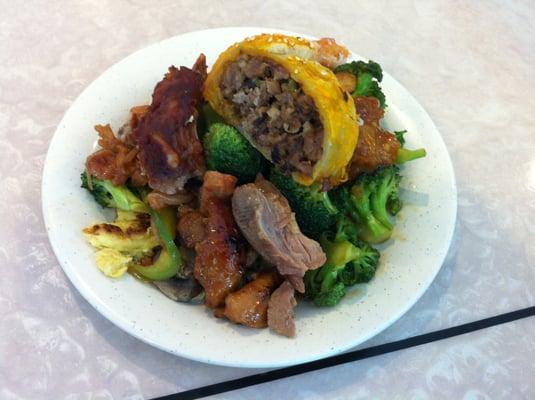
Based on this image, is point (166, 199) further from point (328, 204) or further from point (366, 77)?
point (366, 77)

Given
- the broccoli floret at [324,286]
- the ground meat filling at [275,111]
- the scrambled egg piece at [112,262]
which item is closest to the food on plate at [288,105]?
the ground meat filling at [275,111]

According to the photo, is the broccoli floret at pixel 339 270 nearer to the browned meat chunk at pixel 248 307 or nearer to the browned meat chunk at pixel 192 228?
the browned meat chunk at pixel 248 307

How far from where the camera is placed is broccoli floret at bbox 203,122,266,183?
143cm

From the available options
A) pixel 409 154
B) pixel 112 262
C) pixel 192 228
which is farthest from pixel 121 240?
pixel 409 154

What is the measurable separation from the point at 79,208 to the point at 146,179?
0.20 metres

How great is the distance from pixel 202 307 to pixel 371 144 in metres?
0.68

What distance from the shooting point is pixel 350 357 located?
142cm

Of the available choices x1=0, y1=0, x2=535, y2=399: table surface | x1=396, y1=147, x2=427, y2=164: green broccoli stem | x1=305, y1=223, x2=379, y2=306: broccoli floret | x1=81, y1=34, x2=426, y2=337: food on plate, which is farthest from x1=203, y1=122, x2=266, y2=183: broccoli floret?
x1=0, y1=0, x2=535, y2=399: table surface

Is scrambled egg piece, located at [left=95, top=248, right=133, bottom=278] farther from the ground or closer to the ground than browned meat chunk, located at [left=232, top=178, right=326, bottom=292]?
closer to the ground

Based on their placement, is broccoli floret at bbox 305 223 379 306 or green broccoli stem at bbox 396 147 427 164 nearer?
broccoli floret at bbox 305 223 379 306

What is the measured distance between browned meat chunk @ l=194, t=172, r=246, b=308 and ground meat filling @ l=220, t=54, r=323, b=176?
0.19 meters

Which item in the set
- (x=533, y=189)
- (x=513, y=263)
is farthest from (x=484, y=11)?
(x=513, y=263)

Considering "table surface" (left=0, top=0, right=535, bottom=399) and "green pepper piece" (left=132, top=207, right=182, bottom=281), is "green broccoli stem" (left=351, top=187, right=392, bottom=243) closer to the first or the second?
"table surface" (left=0, top=0, right=535, bottom=399)

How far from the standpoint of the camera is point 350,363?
4.65 ft
